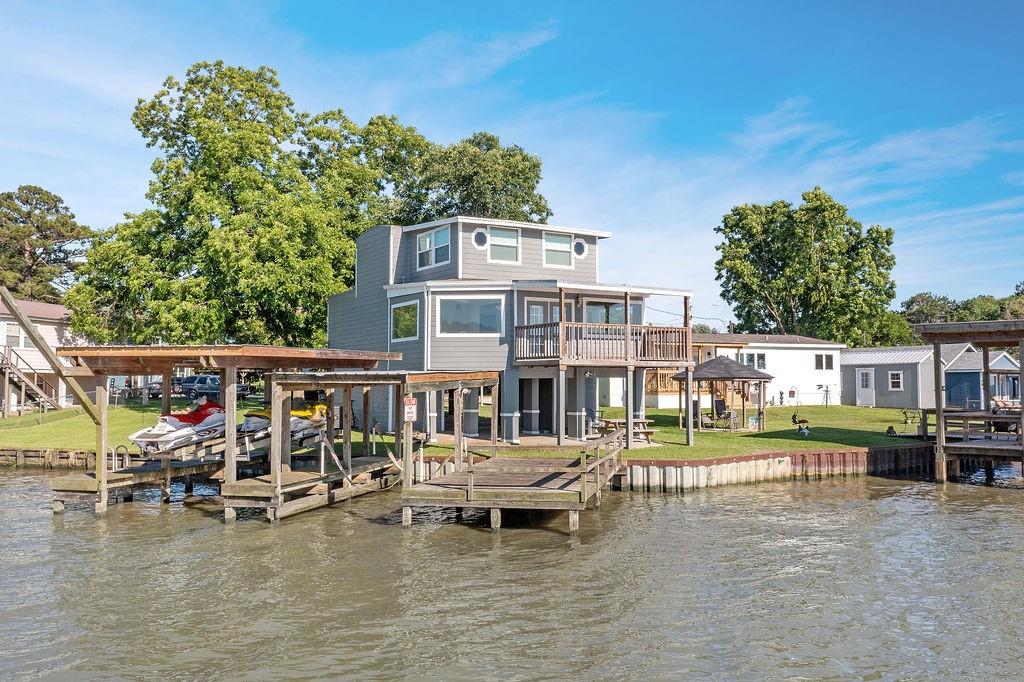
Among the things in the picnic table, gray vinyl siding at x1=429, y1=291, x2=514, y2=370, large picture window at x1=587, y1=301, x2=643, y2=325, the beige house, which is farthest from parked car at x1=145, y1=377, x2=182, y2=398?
the picnic table

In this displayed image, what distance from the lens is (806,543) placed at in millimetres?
16234

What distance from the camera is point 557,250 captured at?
30375 mm

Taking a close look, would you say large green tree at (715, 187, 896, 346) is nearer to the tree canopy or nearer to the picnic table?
the tree canopy

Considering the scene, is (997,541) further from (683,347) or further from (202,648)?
(202,648)

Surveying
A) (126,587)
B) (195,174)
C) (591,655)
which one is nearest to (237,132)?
(195,174)

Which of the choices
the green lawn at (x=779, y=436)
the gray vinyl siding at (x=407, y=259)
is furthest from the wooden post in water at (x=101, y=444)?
the gray vinyl siding at (x=407, y=259)

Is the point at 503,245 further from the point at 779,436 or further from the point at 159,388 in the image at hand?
the point at 159,388

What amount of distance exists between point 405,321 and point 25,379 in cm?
2500

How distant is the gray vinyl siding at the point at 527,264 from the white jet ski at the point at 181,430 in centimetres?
1039

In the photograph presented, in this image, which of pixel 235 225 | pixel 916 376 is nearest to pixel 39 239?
pixel 235 225

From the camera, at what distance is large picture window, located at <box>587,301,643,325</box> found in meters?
29.0

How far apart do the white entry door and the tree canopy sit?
30780 mm

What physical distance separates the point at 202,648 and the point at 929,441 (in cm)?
2724

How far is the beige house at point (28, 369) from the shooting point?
40.3m
